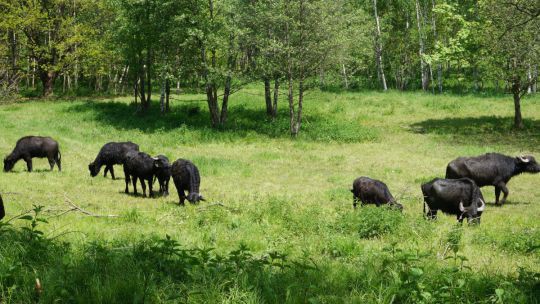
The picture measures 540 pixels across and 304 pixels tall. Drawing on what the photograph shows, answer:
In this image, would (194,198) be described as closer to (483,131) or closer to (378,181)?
(378,181)

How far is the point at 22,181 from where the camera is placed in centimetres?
1642

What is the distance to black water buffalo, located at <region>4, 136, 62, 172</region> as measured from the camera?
1894cm

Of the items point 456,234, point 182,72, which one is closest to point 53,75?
point 182,72

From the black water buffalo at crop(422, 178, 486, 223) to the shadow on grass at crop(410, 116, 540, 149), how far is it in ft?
54.6

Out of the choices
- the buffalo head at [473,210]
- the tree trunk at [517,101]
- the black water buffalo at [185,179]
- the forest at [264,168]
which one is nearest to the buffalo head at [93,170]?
the forest at [264,168]

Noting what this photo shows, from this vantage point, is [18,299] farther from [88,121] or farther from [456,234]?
[88,121]

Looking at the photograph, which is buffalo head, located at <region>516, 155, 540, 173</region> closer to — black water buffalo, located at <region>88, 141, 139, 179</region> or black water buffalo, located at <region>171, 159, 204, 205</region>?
black water buffalo, located at <region>171, 159, 204, 205</region>

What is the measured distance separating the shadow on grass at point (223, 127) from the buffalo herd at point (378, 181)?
35.8 ft

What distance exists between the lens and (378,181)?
1421 centimetres

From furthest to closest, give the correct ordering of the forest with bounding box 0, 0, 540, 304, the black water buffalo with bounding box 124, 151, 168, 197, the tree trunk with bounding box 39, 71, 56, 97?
the tree trunk with bounding box 39, 71, 56, 97 → the black water buffalo with bounding box 124, 151, 168, 197 → the forest with bounding box 0, 0, 540, 304

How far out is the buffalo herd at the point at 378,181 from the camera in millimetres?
12711

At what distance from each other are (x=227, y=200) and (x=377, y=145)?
636 inches

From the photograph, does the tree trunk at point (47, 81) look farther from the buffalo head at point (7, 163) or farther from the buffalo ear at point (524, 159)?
the buffalo ear at point (524, 159)

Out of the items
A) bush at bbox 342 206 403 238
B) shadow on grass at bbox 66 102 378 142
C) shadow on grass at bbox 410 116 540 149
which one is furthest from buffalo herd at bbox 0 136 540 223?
shadow on grass at bbox 410 116 540 149
